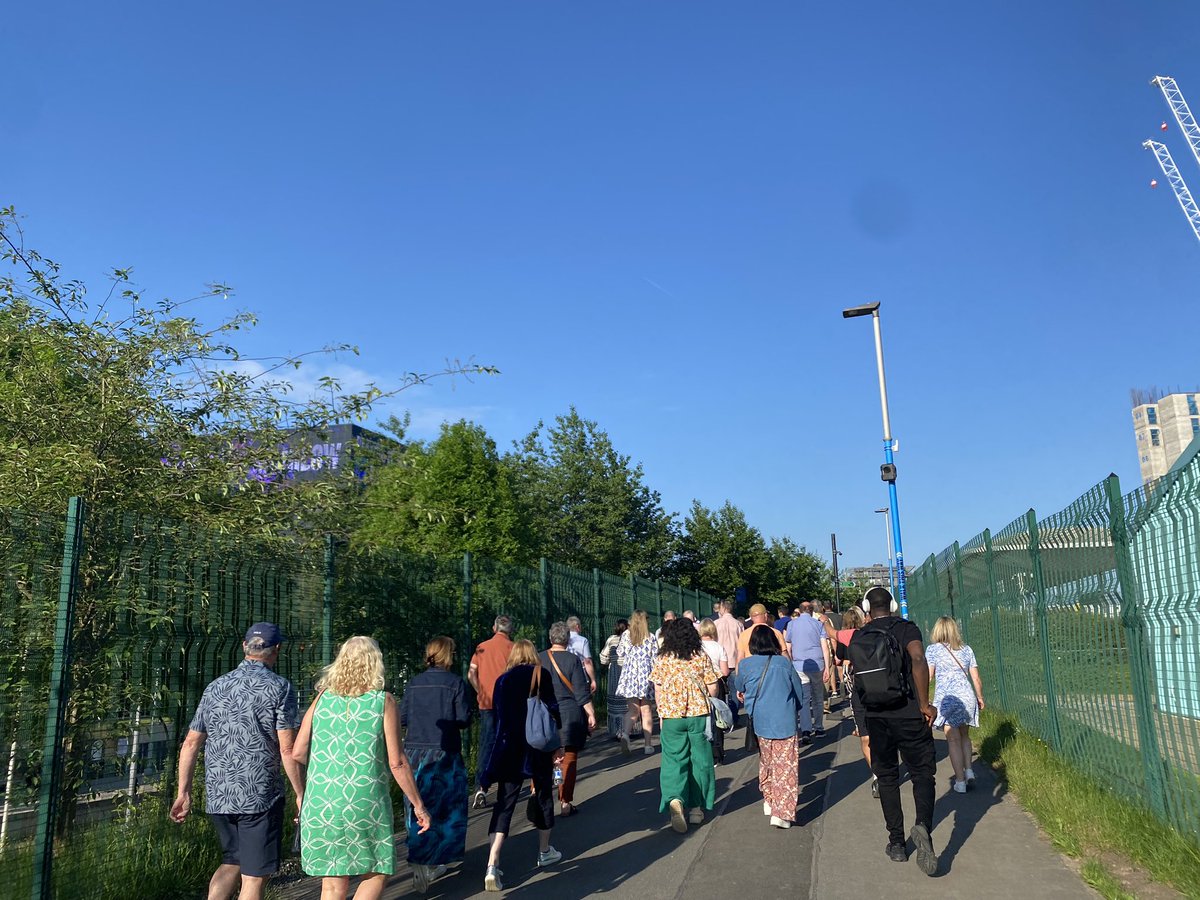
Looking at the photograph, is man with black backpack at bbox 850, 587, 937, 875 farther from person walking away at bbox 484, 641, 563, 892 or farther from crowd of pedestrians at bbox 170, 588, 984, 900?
person walking away at bbox 484, 641, 563, 892

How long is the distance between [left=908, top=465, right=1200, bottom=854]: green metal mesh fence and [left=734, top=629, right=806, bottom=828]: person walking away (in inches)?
87.5

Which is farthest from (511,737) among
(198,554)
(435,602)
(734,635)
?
(734,635)

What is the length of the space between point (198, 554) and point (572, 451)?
93.9 feet

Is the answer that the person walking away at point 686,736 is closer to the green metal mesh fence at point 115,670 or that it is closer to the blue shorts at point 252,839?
the green metal mesh fence at point 115,670

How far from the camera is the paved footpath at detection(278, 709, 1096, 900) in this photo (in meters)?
5.45

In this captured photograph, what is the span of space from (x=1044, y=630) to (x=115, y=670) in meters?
7.57

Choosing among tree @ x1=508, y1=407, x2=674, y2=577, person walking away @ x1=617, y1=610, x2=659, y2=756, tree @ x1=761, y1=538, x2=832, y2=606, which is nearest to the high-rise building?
tree @ x1=761, y1=538, x2=832, y2=606

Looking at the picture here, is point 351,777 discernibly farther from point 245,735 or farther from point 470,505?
point 470,505

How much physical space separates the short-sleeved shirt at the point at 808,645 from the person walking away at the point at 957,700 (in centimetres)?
364

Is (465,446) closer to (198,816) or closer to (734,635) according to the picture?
(734,635)

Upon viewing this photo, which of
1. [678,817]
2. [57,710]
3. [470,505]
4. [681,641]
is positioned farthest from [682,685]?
[470,505]

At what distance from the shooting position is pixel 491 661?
27.6 ft

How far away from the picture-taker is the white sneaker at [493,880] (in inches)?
227

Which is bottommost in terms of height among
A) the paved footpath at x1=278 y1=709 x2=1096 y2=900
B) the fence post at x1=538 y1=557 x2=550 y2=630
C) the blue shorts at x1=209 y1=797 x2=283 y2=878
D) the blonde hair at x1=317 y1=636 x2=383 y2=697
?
the paved footpath at x1=278 y1=709 x2=1096 y2=900
